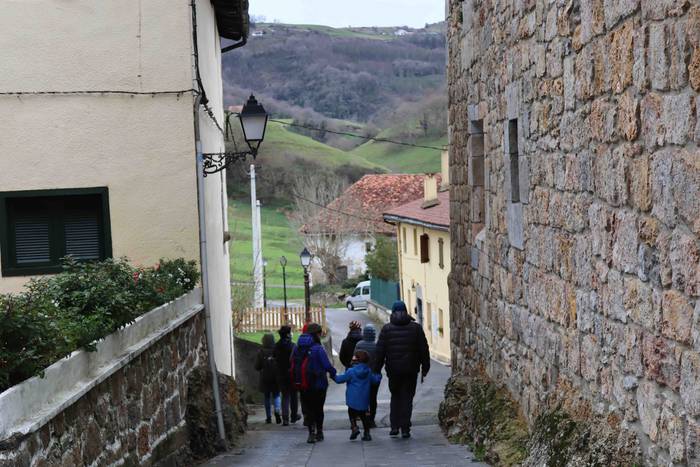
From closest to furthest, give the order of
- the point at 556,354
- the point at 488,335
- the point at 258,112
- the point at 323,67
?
the point at 556,354, the point at 488,335, the point at 258,112, the point at 323,67

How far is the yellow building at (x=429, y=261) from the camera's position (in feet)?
106

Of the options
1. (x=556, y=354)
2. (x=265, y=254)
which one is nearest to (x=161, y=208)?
(x=556, y=354)

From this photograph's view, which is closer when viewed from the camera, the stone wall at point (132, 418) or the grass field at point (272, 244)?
the stone wall at point (132, 418)

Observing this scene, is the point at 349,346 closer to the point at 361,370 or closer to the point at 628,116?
the point at 361,370

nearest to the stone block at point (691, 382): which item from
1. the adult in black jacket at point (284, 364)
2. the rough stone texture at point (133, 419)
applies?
the rough stone texture at point (133, 419)

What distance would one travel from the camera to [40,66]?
11.6m

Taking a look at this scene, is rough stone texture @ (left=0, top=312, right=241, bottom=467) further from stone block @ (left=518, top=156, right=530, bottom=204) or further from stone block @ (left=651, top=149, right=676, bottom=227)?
stone block @ (left=518, top=156, right=530, bottom=204)

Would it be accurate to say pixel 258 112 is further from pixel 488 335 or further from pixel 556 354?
pixel 556 354

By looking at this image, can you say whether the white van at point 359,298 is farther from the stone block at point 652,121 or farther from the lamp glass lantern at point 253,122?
the stone block at point 652,121

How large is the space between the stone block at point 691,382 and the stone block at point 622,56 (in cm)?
149

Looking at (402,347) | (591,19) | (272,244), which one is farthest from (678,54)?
(272,244)

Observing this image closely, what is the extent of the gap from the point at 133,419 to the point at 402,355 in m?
4.06

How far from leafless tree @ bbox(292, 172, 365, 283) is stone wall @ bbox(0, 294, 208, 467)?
46712mm

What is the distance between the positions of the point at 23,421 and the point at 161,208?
6.70 metres
